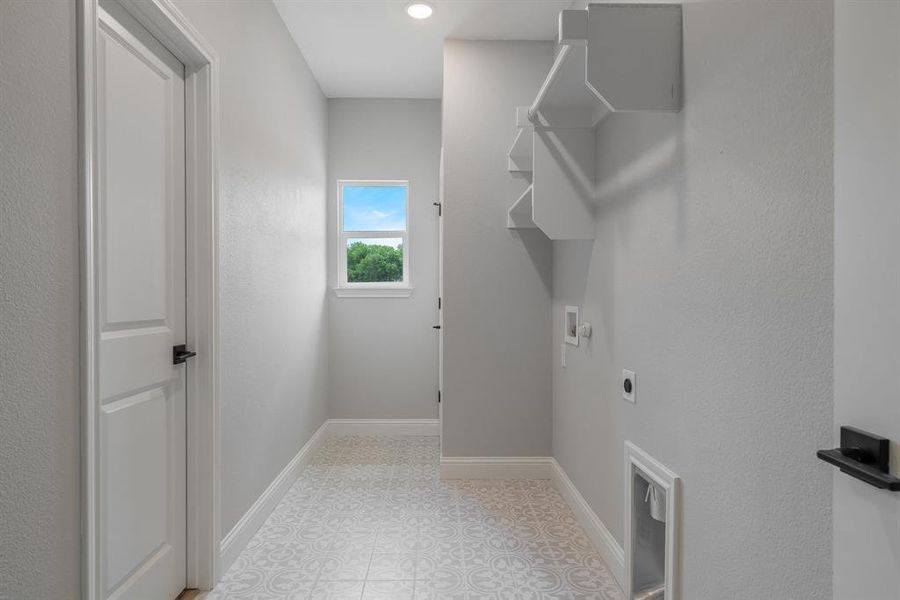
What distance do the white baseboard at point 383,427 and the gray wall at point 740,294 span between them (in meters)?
2.30

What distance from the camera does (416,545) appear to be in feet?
6.91

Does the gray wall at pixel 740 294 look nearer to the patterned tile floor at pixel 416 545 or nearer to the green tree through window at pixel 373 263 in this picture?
the patterned tile floor at pixel 416 545

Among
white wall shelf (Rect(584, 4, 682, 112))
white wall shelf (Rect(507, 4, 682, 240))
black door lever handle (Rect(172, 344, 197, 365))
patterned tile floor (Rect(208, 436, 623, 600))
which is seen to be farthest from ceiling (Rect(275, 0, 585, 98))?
patterned tile floor (Rect(208, 436, 623, 600))

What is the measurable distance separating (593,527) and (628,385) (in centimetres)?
78

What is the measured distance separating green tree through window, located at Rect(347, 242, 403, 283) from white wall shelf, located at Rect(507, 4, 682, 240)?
1636mm

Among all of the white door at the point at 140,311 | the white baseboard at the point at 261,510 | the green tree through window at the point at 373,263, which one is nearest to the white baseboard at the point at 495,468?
the white baseboard at the point at 261,510

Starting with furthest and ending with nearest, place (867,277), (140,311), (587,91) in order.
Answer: (587,91) < (140,311) < (867,277)

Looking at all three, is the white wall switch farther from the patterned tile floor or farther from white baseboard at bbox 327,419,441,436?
white baseboard at bbox 327,419,441,436

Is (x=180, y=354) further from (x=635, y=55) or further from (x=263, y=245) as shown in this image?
(x=635, y=55)

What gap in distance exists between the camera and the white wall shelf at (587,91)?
133cm

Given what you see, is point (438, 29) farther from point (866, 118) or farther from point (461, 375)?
point (866, 118)

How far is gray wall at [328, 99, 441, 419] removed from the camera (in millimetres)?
3787

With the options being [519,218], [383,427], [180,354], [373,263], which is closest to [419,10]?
[519,218]

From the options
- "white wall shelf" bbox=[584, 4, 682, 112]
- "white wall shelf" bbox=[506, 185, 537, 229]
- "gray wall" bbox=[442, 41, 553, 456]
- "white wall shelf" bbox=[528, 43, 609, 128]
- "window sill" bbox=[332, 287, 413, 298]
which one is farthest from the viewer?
"window sill" bbox=[332, 287, 413, 298]
